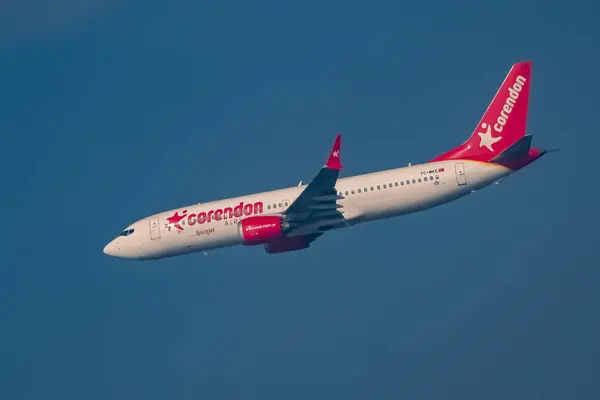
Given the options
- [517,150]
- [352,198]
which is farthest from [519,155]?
[352,198]

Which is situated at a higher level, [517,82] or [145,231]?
[517,82]

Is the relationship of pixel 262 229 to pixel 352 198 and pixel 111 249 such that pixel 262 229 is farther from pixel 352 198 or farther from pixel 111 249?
pixel 111 249

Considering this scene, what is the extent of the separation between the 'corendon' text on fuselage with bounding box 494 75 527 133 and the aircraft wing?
556 inches

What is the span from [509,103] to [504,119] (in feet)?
4.34

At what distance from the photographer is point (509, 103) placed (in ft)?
282

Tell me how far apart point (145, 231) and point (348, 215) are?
1675cm

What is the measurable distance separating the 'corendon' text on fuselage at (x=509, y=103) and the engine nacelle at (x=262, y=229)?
18.6 meters

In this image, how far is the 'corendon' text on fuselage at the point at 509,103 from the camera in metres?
85.9

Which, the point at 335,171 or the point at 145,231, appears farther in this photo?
the point at 145,231

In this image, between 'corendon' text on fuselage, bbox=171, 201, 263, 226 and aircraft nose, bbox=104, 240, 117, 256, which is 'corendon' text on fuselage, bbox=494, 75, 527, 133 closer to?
'corendon' text on fuselage, bbox=171, 201, 263, 226

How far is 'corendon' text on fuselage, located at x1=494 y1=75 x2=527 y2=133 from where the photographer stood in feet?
282

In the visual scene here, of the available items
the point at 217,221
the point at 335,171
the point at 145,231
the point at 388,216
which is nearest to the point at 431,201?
the point at 388,216

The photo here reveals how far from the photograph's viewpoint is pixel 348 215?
274ft

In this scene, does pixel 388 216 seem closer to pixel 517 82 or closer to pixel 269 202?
pixel 269 202
